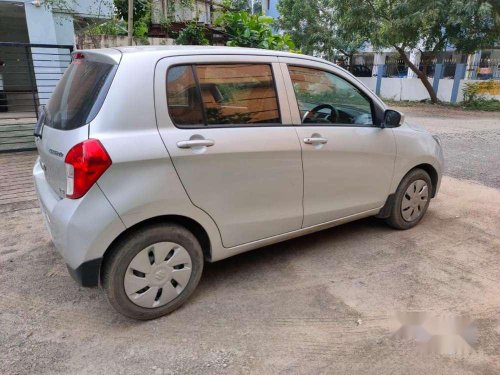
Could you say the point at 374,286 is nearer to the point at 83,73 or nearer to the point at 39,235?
the point at 83,73

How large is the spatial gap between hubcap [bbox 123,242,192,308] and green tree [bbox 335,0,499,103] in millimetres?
15149

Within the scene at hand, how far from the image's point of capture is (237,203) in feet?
9.65

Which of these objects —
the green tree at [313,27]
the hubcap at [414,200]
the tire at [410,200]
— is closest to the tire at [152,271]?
the tire at [410,200]

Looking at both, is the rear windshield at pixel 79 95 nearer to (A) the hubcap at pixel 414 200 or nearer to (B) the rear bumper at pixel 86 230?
(B) the rear bumper at pixel 86 230

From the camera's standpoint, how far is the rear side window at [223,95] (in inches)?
105

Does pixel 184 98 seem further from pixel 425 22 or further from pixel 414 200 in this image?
pixel 425 22

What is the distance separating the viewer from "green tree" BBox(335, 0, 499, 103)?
14.5 m

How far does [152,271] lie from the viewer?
2.68m

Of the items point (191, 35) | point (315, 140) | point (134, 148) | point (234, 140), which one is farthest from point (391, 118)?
point (191, 35)

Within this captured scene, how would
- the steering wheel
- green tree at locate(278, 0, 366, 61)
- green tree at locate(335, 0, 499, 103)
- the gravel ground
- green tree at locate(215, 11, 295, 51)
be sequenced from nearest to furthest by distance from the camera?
1. the steering wheel
2. the gravel ground
3. green tree at locate(215, 11, 295, 51)
4. green tree at locate(335, 0, 499, 103)
5. green tree at locate(278, 0, 366, 61)

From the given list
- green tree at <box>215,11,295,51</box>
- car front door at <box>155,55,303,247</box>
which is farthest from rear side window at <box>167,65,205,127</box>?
green tree at <box>215,11,295,51</box>

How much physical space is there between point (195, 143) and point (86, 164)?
0.68m

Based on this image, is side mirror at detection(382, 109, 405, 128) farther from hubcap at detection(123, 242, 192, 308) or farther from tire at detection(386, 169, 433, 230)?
hubcap at detection(123, 242, 192, 308)

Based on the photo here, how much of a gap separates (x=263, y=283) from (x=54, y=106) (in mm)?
2050
